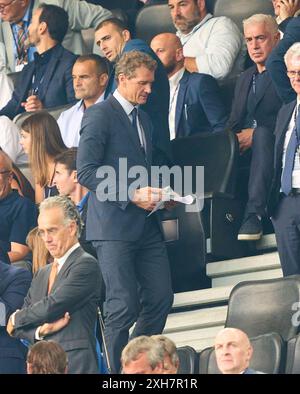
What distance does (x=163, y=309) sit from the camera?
12070 mm

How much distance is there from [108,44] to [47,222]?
3.37 metres

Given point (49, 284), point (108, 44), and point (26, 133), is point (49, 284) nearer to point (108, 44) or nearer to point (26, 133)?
point (26, 133)

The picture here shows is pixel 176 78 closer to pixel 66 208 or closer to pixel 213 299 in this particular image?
pixel 213 299

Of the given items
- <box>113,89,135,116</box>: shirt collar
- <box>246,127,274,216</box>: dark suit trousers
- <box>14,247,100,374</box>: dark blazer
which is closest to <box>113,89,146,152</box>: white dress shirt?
<box>113,89,135,116</box>: shirt collar

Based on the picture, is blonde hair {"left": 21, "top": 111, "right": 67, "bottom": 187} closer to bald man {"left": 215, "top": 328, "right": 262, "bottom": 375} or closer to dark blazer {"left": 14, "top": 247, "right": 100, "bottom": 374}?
A: dark blazer {"left": 14, "top": 247, "right": 100, "bottom": 374}

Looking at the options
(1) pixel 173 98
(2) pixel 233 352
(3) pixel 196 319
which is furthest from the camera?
(1) pixel 173 98

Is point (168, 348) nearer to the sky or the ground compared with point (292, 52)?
nearer to the ground

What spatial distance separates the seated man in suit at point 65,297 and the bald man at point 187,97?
7.36 feet

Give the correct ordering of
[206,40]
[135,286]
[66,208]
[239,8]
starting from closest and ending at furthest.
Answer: [66,208], [135,286], [206,40], [239,8]

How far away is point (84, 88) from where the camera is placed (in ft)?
46.3

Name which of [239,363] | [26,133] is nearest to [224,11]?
[26,133]

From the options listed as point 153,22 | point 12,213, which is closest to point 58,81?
point 153,22

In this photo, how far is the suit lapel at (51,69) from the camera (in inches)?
596

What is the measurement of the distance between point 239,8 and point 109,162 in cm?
360
